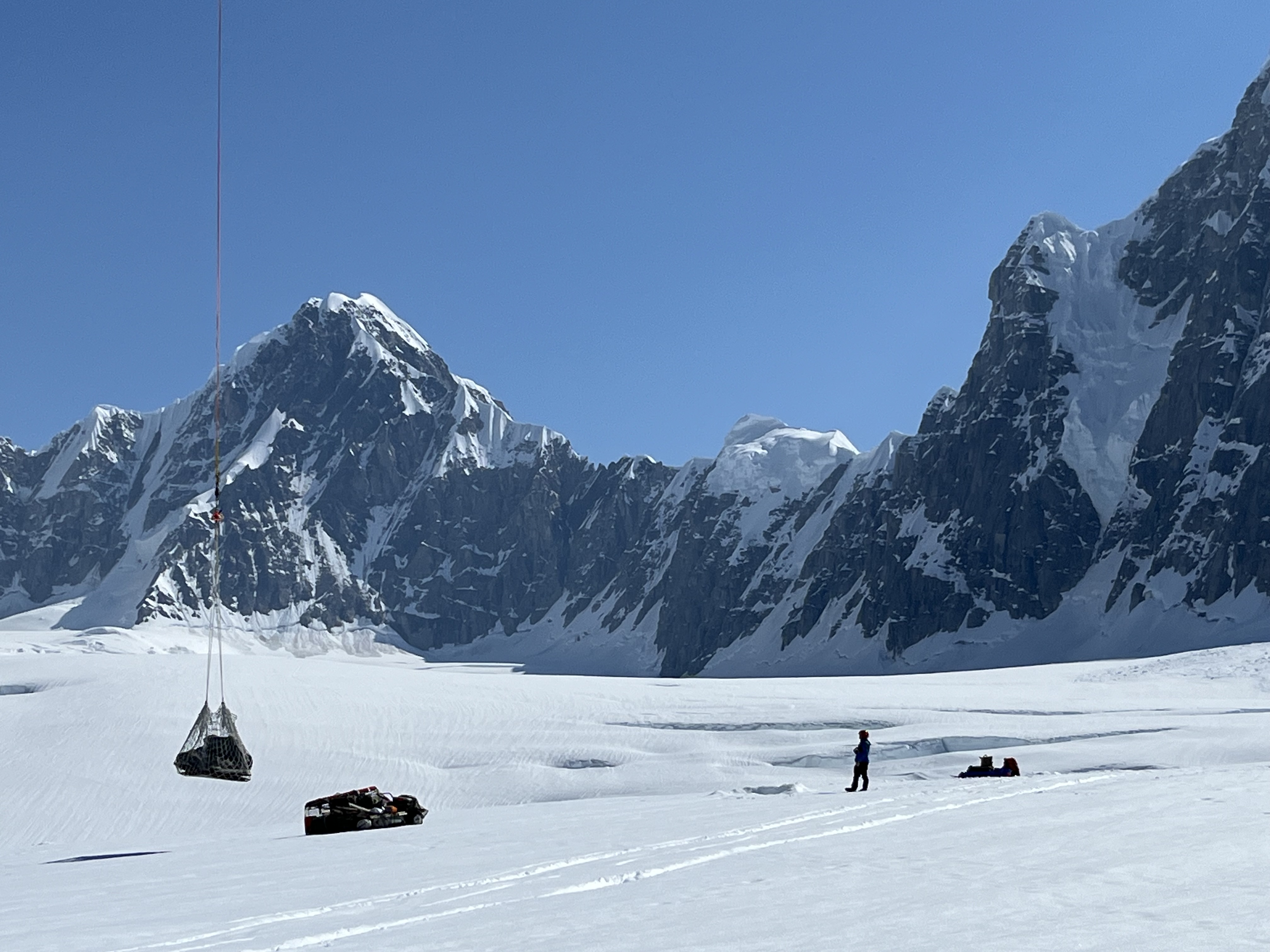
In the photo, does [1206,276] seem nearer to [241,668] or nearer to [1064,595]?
[1064,595]

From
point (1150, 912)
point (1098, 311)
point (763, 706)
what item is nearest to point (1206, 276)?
point (1098, 311)

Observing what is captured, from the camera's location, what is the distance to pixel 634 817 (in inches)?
942

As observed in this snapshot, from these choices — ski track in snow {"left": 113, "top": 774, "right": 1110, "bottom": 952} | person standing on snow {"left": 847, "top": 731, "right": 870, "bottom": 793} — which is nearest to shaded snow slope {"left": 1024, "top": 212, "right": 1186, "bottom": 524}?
person standing on snow {"left": 847, "top": 731, "right": 870, "bottom": 793}

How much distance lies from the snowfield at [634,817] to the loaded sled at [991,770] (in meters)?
1.10

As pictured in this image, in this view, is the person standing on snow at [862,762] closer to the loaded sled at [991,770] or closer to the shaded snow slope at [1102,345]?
the loaded sled at [991,770]

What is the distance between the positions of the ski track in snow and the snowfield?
0.07 metres

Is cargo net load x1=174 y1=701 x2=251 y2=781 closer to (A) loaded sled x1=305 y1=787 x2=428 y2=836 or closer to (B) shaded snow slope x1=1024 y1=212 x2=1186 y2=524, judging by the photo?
(A) loaded sled x1=305 y1=787 x2=428 y2=836

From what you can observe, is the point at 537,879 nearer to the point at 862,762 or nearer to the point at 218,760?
the point at 862,762

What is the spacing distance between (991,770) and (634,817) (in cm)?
1215

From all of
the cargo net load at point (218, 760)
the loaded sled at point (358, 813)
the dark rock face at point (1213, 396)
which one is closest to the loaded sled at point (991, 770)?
the loaded sled at point (358, 813)

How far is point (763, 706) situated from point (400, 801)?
27409 millimetres

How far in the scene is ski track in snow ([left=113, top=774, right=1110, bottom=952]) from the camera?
12039 mm

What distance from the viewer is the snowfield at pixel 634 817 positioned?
12.0m

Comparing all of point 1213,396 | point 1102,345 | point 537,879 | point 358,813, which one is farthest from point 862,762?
point 1102,345
